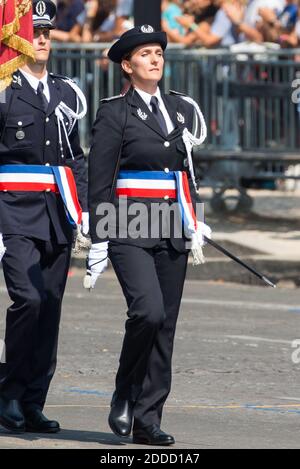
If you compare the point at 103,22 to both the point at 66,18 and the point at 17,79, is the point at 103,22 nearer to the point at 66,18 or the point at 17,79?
the point at 66,18

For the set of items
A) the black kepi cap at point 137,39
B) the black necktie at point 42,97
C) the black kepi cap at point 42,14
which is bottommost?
the black necktie at point 42,97

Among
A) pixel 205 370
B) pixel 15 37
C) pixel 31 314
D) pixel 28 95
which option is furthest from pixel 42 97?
pixel 205 370

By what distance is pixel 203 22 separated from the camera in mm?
18547

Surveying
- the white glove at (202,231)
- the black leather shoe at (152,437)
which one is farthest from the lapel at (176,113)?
the black leather shoe at (152,437)

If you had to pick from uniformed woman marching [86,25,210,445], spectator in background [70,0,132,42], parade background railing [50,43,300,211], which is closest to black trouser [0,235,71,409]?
uniformed woman marching [86,25,210,445]

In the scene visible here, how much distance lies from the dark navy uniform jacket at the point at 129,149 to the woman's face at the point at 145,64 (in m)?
0.11

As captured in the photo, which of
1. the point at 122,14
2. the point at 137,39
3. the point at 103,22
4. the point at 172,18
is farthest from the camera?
the point at 172,18

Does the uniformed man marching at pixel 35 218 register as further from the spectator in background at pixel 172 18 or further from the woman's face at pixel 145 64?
the spectator in background at pixel 172 18

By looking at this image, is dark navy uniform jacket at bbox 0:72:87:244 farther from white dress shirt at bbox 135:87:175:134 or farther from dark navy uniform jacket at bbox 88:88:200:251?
white dress shirt at bbox 135:87:175:134

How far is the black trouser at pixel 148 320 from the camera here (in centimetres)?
727

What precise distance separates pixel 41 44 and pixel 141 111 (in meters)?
0.67

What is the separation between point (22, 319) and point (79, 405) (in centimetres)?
117

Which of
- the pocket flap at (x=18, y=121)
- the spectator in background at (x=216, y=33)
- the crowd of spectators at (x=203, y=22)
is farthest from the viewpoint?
the spectator in background at (x=216, y=33)

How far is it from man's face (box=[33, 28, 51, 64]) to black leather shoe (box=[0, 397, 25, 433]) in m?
1.68
